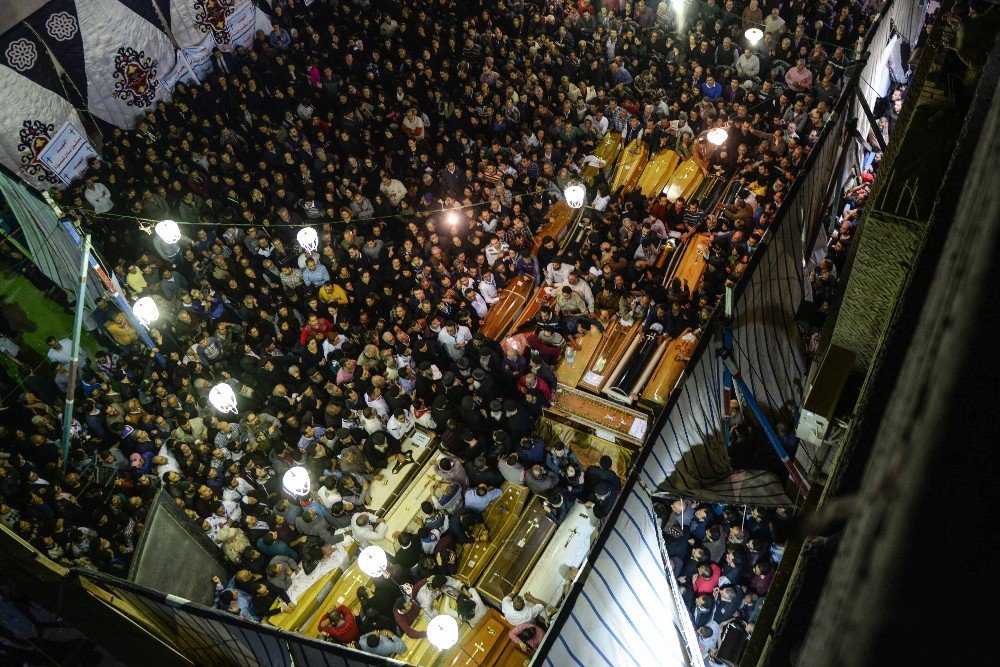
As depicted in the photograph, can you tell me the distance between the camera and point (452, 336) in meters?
13.2

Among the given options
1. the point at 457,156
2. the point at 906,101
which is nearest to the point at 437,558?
the point at 906,101

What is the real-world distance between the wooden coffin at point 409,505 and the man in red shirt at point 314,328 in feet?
11.9

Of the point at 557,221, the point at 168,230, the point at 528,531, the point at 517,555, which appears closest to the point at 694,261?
the point at 557,221

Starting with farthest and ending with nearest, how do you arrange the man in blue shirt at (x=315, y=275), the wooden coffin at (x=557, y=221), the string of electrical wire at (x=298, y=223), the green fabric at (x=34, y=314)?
the wooden coffin at (x=557, y=221) → the string of electrical wire at (x=298, y=223) → the green fabric at (x=34, y=314) → the man in blue shirt at (x=315, y=275)

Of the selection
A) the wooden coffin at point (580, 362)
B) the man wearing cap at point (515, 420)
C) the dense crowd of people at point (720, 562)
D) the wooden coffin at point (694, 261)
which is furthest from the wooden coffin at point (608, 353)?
the dense crowd of people at point (720, 562)

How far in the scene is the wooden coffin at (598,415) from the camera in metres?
11.9

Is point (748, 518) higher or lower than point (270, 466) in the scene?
higher

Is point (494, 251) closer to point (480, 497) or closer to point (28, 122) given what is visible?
point (480, 497)

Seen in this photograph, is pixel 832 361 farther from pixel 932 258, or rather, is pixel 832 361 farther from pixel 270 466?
pixel 270 466

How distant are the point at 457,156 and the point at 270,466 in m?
8.64

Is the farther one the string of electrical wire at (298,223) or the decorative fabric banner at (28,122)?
the decorative fabric banner at (28,122)

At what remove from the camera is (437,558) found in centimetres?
1044

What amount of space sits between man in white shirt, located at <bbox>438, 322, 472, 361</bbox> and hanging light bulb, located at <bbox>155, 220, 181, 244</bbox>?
569 centimetres

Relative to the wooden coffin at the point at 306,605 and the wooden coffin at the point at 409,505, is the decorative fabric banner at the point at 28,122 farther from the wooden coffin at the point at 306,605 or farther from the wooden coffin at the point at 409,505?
the wooden coffin at the point at 306,605
